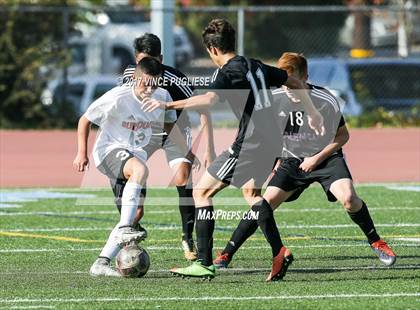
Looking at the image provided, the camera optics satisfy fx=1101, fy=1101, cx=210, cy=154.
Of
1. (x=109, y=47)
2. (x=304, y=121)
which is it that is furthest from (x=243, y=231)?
(x=109, y=47)

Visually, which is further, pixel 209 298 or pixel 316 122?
pixel 316 122

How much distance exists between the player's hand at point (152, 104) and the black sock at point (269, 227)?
1101 mm

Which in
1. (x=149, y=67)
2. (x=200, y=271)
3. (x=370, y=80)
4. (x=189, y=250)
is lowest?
(x=370, y=80)

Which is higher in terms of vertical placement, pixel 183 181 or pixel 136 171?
pixel 136 171

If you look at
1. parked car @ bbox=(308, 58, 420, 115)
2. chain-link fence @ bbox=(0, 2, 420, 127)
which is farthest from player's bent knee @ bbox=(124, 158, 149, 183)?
parked car @ bbox=(308, 58, 420, 115)

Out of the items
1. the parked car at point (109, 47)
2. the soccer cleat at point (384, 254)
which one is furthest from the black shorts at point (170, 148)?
the parked car at point (109, 47)

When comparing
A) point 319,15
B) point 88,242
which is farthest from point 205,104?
point 319,15

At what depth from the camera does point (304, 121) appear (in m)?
9.05

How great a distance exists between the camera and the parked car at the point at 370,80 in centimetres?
2225

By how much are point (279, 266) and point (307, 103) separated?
4.27 feet

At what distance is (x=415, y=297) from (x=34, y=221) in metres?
5.49

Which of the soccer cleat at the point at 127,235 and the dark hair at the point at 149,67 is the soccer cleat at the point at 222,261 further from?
the dark hair at the point at 149,67

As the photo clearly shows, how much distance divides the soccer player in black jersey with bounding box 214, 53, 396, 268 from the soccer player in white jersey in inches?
34.5

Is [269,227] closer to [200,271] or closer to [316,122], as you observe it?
[200,271]
